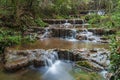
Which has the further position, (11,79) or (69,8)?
(69,8)

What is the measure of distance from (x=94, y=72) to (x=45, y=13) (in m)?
9.57

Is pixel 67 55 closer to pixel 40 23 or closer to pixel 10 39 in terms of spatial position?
pixel 10 39

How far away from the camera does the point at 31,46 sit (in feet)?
31.4

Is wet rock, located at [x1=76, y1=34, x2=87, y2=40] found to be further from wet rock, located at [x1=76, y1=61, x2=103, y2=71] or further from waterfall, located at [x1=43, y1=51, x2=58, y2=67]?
wet rock, located at [x1=76, y1=61, x2=103, y2=71]

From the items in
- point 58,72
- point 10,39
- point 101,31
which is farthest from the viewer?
point 101,31

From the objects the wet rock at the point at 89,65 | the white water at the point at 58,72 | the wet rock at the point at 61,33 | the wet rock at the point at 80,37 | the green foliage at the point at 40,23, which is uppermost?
the green foliage at the point at 40,23

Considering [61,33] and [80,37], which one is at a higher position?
[61,33]

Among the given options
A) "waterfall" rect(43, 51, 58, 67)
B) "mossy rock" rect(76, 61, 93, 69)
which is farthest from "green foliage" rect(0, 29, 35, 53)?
"mossy rock" rect(76, 61, 93, 69)

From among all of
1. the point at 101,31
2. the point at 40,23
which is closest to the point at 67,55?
the point at 101,31

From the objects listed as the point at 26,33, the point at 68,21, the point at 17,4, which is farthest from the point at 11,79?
the point at 68,21

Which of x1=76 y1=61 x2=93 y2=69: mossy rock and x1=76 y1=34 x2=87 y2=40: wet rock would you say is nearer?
x1=76 y1=61 x2=93 y2=69: mossy rock

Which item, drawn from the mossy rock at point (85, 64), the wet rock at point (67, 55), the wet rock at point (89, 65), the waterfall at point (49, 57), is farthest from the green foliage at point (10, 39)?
the wet rock at point (89, 65)

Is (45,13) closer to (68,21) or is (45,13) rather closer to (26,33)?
(68,21)

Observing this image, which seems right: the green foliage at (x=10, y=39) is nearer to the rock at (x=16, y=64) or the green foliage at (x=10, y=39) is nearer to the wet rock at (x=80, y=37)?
the rock at (x=16, y=64)
